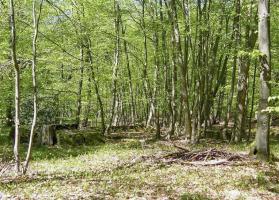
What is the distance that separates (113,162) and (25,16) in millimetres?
17203

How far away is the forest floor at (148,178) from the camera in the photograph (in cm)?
1015

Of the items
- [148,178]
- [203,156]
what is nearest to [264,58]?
[203,156]

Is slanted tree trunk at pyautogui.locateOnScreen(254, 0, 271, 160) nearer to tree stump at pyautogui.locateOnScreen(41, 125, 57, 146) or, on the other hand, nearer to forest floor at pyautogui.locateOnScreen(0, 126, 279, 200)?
forest floor at pyautogui.locateOnScreen(0, 126, 279, 200)

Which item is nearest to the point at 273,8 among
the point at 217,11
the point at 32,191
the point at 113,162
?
the point at 217,11

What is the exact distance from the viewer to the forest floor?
33.3 feet

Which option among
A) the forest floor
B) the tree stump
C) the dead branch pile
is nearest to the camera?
the forest floor

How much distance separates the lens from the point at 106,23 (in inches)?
1164

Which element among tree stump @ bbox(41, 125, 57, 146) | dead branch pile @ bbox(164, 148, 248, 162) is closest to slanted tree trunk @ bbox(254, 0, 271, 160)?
dead branch pile @ bbox(164, 148, 248, 162)

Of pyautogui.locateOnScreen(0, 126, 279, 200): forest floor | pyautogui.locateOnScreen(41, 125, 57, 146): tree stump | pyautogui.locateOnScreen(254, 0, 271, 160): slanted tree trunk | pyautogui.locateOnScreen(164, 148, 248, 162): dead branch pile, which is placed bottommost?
pyautogui.locateOnScreen(0, 126, 279, 200): forest floor

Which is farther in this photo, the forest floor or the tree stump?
the tree stump

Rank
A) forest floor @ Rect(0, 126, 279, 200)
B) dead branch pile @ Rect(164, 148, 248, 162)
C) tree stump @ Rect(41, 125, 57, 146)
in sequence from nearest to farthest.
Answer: forest floor @ Rect(0, 126, 279, 200) → dead branch pile @ Rect(164, 148, 248, 162) → tree stump @ Rect(41, 125, 57, 146)

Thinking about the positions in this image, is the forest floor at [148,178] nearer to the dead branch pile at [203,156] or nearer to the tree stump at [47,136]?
the dead branch pile at [203,156]

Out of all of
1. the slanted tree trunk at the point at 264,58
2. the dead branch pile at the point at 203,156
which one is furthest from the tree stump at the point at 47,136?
the slanted tree trunk at the point at 264,58

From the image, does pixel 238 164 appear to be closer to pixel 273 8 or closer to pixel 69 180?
pixel 69 180
